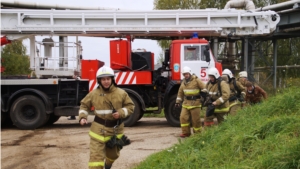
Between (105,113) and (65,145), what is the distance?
381cm

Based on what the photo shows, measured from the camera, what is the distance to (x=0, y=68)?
1147 centimetres

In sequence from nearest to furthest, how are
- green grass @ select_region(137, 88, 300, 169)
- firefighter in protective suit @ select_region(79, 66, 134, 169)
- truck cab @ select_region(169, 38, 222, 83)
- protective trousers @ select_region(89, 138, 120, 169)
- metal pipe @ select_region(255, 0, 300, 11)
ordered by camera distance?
green grass @ select_region(137, 88, 300, 169)
protective trousers @ select_region(89, 138, 120, 169)
firefighter in protective suit @ select_region(79, 66, 134, 169)
truck cab @ select_region(169, 38, 222, 83)
metal pipe @ select_region(255, 0, 300, 11)

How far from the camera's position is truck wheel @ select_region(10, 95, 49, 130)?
453 inches

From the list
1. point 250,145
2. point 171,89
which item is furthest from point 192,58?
point 250,145

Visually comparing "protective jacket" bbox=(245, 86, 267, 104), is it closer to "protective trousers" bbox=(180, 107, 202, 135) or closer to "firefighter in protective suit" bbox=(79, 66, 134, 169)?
"protective trousers" bbox=(180, 107, 202, 135)

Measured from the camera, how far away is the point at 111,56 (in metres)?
11.6

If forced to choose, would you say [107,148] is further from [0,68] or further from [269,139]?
[0,68]

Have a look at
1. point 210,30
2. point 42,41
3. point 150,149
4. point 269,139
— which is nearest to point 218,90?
point 150,149

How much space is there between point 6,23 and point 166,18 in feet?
16.1

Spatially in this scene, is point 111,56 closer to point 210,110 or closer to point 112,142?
point 210,110

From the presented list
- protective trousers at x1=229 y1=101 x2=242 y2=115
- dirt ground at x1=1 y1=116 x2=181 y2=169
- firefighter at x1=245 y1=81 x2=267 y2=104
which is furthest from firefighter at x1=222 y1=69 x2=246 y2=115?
dirt ground at x1=1 y1=116 x2=181 y2=169

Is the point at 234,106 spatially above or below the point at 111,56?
below

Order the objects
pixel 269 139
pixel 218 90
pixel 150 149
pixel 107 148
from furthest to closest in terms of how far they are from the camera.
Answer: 1. pixel 218 90
2. pixel 150 149
3. pixel 107 148
4. pixel 269 139

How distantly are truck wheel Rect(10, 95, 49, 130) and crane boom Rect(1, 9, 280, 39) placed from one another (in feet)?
6.90
